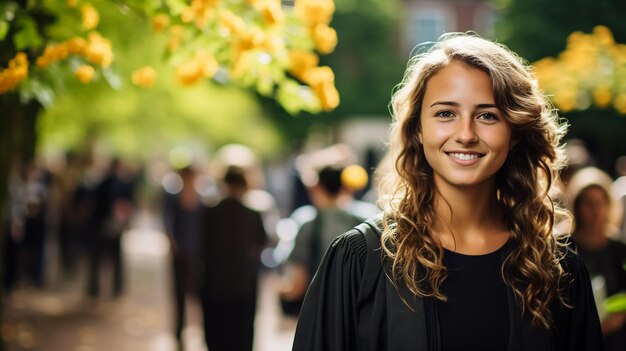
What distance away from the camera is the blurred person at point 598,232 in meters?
4.91

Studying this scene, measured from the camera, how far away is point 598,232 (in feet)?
16.8

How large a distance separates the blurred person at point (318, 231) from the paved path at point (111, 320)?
11.2ft

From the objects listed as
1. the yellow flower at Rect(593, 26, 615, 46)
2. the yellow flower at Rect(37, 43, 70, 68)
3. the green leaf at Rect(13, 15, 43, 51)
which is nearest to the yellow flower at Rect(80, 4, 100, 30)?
the yellow flower at Rect(37, 43, 70, 68)

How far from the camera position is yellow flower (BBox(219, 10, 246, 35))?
3.98 metres

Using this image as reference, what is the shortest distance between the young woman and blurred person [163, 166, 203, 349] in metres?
6.33

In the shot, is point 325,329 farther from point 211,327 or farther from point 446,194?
point 211,327

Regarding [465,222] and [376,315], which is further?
[465,222]

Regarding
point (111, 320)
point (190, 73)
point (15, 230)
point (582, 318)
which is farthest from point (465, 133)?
point (15, 230)

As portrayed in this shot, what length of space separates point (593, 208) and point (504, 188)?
268cm

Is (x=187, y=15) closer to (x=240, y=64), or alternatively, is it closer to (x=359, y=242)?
(x=240, y=64)

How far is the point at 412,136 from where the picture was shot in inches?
104

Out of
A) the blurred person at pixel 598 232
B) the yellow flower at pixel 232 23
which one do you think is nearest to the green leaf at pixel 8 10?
the yellow flower at pixel 232 23

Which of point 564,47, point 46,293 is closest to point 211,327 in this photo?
point 564,47

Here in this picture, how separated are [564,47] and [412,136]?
6886 mm
